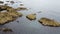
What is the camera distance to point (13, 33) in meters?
19.1

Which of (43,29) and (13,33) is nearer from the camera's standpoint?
(13,33)

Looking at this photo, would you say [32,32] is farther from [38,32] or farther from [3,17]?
[3,17]

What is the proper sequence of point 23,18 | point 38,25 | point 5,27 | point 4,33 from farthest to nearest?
point 23,18 < point 38,25 < point 5,27 < point 4,33

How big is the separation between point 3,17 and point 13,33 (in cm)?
467

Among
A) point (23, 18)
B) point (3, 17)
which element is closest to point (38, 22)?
point (23, 18)

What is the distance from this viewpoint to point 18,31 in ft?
65.2

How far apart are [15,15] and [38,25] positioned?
5.09 m

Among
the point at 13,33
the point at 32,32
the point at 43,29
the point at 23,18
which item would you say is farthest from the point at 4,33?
the point at 23,18

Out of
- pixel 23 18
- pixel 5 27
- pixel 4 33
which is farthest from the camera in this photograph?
pixel 23 18

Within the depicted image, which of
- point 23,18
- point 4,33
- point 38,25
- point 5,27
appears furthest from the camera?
point 23,18

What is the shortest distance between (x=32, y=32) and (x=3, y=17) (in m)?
5.51

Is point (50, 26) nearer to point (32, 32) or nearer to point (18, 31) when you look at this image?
point (32, 32)

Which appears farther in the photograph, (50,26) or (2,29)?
(50,26)

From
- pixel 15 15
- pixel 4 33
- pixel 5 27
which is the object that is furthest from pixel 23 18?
pixel 4 33
